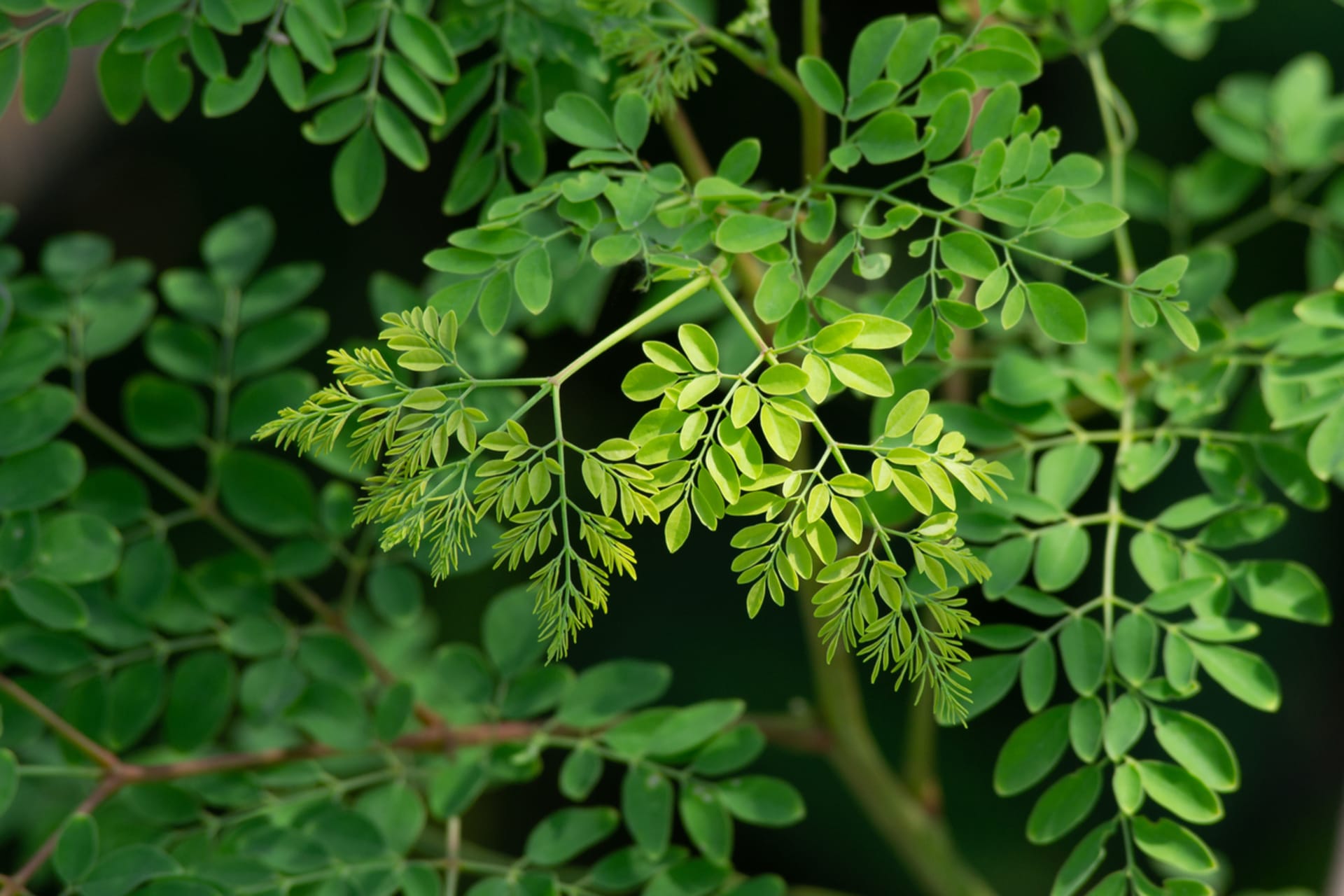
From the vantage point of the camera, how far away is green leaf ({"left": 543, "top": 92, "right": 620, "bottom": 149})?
71 centimetres

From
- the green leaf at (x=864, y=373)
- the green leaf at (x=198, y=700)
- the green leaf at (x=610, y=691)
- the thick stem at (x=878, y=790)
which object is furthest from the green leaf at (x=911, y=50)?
the green leaf at (x=198, y=700)

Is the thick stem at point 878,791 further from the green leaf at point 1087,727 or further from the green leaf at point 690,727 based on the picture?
the green leaf at point 1087,727

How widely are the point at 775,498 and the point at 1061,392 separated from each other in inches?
13.1

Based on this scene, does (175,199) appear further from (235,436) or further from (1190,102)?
(1190,102)

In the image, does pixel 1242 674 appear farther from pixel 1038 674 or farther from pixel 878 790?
pixel 878 790

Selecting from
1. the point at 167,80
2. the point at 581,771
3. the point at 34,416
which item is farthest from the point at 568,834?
the point at 167,80

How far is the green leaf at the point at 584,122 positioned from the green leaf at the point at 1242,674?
18.6 inches

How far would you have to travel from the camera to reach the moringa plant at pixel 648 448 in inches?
23.0

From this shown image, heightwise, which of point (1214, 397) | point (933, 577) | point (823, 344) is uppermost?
point (823, 344)

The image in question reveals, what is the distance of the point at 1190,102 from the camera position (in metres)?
1.65

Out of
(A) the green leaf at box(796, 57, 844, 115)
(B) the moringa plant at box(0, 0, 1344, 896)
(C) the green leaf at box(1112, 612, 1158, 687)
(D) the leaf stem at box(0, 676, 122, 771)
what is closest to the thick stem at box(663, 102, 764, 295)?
(B) the moringa plant at box(0, 0, 1344, 896)

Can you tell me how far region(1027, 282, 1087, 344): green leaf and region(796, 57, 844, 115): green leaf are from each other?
0.17 metres

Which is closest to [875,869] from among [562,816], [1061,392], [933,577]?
[562,816]

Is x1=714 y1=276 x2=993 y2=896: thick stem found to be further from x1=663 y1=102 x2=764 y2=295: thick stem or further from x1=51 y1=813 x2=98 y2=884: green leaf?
x1=51 y1=813 x2=98 y2=884: green leaf
